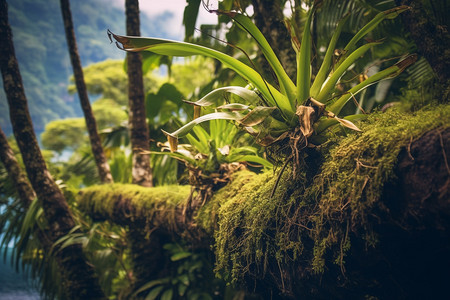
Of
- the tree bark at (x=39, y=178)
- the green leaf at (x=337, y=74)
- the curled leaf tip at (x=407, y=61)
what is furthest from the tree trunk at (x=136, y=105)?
the curled leaf tip at (x=407, y=61)

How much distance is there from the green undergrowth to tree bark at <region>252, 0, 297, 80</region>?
1.22 meters

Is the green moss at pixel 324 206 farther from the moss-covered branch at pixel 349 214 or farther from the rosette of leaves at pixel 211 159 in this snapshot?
the rosette of leaves at pixel 211 159

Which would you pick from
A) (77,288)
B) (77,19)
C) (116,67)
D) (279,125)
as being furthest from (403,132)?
(77,19)

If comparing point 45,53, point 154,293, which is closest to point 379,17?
point 154,293

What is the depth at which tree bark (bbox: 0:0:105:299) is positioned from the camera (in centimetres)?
233

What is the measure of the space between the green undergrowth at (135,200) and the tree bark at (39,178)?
1.19ft

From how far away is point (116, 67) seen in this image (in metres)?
16.1

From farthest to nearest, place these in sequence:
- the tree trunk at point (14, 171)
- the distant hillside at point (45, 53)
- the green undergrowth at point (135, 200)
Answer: the distant hillside at point (45, 53) → the tree trunk at point (14, 171) → the green undergrowth at point (135, 200)

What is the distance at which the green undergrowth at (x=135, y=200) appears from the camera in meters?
1.93

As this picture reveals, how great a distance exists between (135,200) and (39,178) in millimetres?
976

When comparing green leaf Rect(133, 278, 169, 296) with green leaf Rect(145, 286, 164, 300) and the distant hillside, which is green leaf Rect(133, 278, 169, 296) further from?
the distant hillside

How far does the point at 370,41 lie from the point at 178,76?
473 inches

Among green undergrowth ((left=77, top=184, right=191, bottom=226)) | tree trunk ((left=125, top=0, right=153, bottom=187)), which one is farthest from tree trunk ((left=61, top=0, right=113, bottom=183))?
tree trunk ((left=125, top=0, right=153, bottom=187))

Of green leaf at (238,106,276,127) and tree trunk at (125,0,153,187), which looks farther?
tree trunk at (125,0,153,187)
